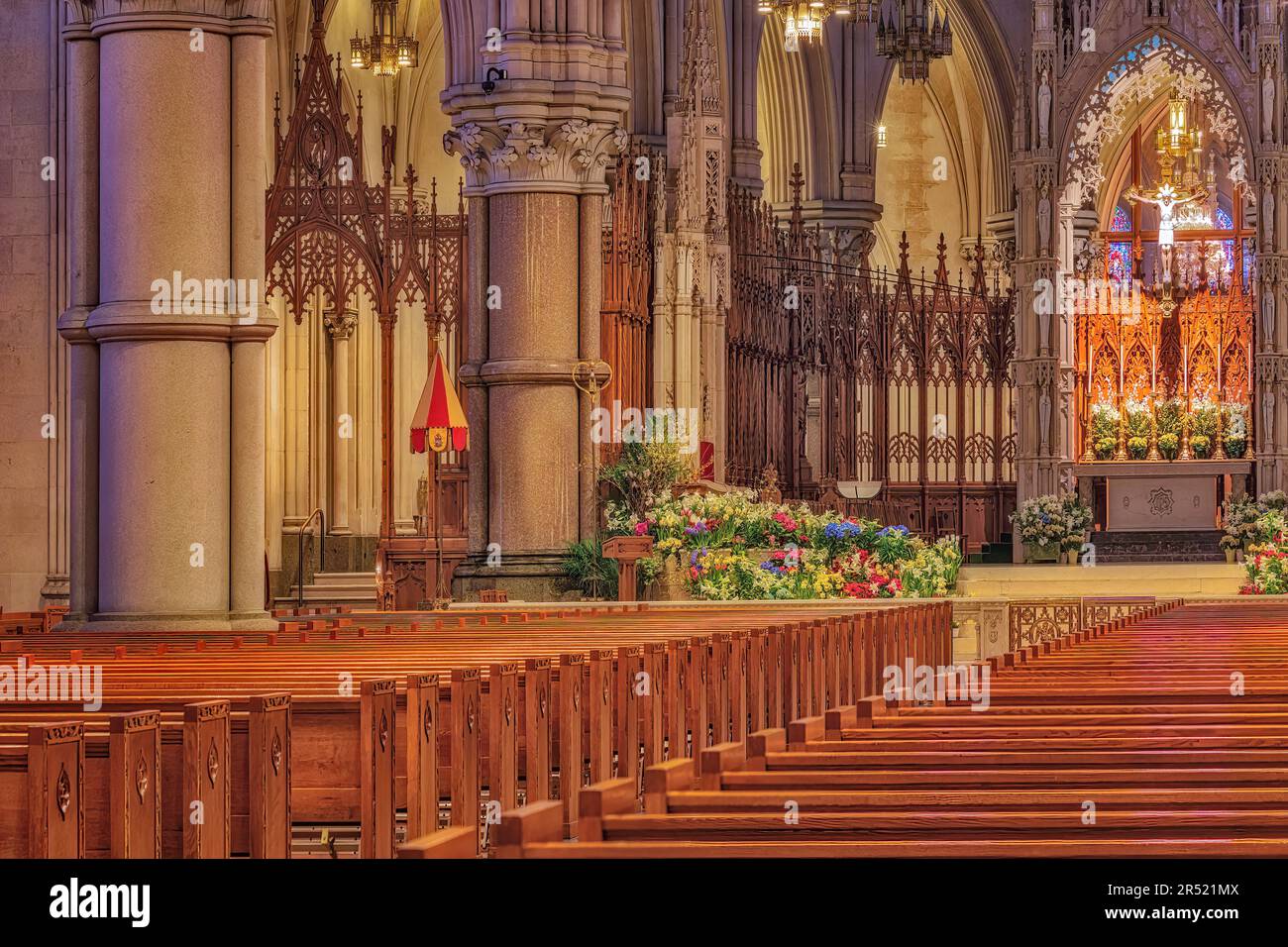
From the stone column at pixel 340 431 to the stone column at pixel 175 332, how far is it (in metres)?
12.8

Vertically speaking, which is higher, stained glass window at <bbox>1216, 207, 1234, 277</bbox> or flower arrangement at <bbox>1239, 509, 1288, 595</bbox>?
stained glass window at <bbox>1216, 207, 1234, 277</bbox>

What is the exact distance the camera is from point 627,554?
49.3 ft

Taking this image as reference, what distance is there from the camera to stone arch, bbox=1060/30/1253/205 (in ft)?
83.8

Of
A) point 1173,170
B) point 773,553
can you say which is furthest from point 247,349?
point 1173,170

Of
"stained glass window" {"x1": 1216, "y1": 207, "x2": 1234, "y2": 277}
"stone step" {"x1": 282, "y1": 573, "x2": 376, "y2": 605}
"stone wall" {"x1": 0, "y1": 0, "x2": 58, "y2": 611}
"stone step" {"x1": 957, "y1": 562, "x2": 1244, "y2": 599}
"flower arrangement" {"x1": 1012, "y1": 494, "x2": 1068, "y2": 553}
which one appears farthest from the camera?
"stained glass window" {"x1": 1216, "y1": 207, "x2": 1234, "y2": 277}

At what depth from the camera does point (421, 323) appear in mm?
26250

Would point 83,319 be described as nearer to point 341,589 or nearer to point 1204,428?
point 341,589

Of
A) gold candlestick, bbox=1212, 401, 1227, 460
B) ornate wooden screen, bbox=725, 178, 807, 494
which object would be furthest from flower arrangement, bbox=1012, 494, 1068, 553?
ornate wooden screen, bbox=725, 178, 807, 494

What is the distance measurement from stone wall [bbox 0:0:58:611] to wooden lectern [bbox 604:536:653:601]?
13.7 feet

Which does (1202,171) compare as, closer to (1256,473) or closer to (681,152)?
(1256,473)

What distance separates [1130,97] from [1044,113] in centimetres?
126

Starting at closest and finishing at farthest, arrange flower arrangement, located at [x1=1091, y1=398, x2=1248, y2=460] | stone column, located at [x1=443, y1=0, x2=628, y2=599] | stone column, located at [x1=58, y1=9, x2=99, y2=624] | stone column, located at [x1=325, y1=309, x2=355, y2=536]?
1. stone column, located at [x1=58, y1=9, x2=99, y2=624]
2. stone column, located at [x1=443, y1=0, x2=628, y2=599]
3. stone column, located at [x1=325, y1=309, x2=355, y2=536]
4. flower arrangement, located at [x1=1091, y1=398, x2=1248, y2=460]

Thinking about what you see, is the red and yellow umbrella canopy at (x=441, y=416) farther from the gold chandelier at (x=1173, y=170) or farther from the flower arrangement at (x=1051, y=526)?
the gold chandelier at (x=1173, y=170)

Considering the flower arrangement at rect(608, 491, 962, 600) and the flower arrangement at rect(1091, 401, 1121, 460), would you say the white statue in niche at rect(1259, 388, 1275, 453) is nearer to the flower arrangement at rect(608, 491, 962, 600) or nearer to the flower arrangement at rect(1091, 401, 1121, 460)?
the flower arrangement at rect(1091, 401, 1121, 460)
